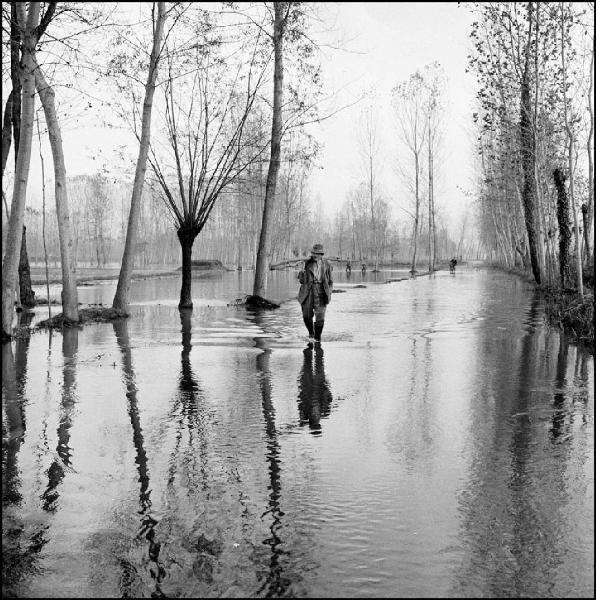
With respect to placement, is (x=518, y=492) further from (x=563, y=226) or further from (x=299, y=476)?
(x=563, y=226)

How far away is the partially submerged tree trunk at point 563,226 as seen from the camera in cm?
2052

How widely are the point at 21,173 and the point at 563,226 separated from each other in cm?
1547

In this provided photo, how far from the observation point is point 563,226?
20.7 meters

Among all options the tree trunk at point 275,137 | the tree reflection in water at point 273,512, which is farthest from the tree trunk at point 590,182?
the tree reflection in water at point 273,512

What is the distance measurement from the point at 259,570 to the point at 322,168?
58.6 ft

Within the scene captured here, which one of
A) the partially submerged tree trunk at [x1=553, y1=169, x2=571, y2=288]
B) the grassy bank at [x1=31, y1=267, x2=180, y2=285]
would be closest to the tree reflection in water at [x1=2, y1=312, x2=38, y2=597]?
the partially submerged tree trunk at [x1=553, y1=169, x2=571, y2=288]

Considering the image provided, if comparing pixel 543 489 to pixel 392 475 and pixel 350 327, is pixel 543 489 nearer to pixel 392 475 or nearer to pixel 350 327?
pixel 392 475

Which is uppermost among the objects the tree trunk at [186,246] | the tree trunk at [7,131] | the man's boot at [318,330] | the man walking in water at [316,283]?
the tree trunk at [7,131]

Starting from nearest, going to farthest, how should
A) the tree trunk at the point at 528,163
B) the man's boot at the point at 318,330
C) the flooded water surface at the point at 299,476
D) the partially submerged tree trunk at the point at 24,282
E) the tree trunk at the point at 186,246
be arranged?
the flooded water surface at the point at 299,476
the man's boot at the point at 318,330
the tree trunk at the point at 186,246
the partially submerged tree trunk at the point at 24,282
the tree trunk at the point at 528,163

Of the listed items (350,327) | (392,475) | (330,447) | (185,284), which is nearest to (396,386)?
(330,447)

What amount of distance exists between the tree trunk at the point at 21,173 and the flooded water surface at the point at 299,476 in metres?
2.62

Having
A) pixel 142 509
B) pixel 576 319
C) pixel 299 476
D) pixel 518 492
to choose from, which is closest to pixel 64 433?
pixel 142 509

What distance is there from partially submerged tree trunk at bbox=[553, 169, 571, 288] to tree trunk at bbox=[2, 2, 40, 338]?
1481cm

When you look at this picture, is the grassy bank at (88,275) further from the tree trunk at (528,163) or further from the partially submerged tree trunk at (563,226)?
the partially submerged tree trunk at (563,226)
